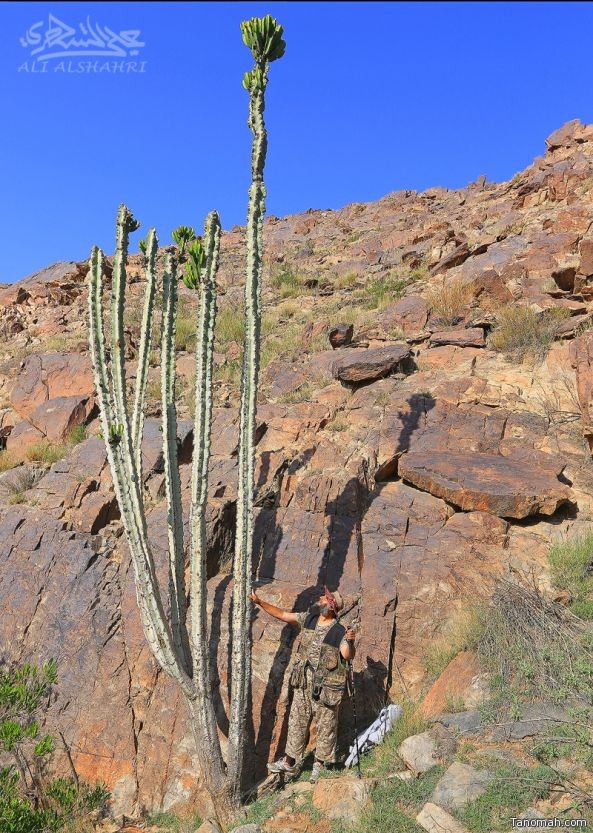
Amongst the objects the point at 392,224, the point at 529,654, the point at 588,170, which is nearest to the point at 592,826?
the point at 529,654

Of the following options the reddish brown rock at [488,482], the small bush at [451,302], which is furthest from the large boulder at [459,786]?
the small bush at [451,302]

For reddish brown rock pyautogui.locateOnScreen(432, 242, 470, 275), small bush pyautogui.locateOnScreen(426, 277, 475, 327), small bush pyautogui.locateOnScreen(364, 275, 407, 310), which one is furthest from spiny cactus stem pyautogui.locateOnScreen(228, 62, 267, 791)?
reddish brown rock pyautogui.locateOnScreen(432, 242, 470, 275)

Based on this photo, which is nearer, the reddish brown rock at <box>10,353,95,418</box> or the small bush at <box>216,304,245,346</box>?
the reddish brown rock at <box>10,353,95,418</box>

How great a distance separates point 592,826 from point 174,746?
372 cm

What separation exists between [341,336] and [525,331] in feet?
11.4

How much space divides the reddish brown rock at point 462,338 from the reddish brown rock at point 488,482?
338cm

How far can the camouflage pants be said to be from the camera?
5395mm

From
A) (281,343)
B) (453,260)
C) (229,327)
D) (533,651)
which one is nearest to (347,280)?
(453,260)

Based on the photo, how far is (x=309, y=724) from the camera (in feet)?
18.7

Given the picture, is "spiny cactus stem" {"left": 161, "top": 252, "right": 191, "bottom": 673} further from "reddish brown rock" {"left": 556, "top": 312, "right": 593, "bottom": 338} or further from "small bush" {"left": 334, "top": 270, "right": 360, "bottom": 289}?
"small bush" {"left": 334, "top": 270, "right": 360, "bottom": 289}

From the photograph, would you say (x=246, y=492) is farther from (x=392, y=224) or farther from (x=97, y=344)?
(x=392, y=224)

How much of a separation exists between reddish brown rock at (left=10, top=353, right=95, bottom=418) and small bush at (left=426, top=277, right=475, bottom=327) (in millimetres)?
7093

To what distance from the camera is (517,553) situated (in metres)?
6.89

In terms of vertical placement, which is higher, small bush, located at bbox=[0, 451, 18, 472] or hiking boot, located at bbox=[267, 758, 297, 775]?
small bush, located at bbox=[0, 451, 18, 472]
